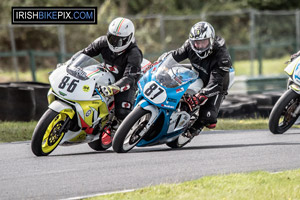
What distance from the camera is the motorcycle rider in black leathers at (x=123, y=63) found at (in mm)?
8002

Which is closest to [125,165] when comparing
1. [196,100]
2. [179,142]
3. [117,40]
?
[196,100]

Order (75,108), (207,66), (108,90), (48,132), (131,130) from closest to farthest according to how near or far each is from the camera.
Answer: (48,132) → (131,130) → (75,108) → (108,90) → (207,66)

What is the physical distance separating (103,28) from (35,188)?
18.4 metres

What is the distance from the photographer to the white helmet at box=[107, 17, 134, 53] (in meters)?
8.02

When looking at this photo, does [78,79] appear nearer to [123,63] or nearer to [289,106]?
[123,63]

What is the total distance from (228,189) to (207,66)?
2793 millimetres

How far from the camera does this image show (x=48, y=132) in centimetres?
723

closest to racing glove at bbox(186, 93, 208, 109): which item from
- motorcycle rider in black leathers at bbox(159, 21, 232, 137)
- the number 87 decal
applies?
motorcycle rider in black leathers at bbox(159, 21, 232, 137)

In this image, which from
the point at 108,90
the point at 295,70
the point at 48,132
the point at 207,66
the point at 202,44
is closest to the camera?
the point at 48,132

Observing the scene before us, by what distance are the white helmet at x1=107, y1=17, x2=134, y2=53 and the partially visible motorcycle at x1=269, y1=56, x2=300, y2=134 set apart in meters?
2.34

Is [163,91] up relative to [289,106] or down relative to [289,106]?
up

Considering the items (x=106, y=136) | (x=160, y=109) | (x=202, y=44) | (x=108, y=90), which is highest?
(x=202, y=44)

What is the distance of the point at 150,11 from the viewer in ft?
110

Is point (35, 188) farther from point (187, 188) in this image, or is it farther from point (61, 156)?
point (61, 156)
